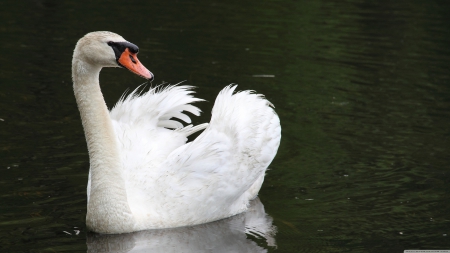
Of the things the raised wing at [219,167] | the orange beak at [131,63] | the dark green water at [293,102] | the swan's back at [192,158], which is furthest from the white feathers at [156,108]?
the orange beak at [131,63]

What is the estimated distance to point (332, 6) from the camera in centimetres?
2008

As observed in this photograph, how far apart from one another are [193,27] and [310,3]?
4278 millimetres

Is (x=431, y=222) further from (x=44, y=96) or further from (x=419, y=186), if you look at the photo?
(x=44, y=96)

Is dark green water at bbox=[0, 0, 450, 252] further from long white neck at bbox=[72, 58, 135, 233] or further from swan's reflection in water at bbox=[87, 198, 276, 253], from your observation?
long white neck at bbox=[72, 58, 135, 233]

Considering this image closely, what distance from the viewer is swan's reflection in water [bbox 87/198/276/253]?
7289 mm

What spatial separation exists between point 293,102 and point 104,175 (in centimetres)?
534

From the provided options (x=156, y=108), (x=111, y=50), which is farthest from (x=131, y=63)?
(x=156, y=108)

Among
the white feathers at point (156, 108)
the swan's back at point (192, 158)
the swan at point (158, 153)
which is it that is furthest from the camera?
the white feathers at point (156, 108)

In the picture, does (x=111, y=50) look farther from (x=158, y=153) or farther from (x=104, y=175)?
(x=158, y=153)

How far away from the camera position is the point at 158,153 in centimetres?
820

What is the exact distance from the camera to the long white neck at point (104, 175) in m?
7.38

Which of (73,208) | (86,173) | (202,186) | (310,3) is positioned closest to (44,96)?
(86,173)

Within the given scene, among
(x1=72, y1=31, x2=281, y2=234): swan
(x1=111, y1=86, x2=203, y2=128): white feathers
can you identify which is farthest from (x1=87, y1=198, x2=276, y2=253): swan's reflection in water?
(x1=111, y1=86, x2=203, y2=128): white feathers

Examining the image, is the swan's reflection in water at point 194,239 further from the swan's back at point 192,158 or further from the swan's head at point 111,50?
the swan's head at point 111,50
